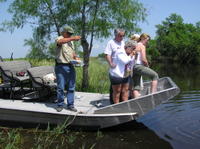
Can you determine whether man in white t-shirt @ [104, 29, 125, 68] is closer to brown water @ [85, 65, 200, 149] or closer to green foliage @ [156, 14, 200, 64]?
brown water @ [85, 65, 200, 149]

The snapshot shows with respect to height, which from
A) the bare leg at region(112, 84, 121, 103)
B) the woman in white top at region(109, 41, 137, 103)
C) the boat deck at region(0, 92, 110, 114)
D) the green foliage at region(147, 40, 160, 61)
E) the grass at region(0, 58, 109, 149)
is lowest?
the grass at region(0, 58, 109, 149)

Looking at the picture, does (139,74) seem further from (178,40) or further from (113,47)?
(178,40)

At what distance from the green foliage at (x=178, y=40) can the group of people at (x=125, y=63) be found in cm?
5682

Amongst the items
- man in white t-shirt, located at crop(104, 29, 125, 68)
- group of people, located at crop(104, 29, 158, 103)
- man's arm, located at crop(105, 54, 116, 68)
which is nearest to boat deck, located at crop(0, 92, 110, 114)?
group of people, located at crop(104, 29, 158, 103)

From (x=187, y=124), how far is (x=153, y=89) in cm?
143

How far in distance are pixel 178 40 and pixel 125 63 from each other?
6471 centimetres

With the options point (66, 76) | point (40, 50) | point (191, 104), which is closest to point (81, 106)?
point (66, 76)

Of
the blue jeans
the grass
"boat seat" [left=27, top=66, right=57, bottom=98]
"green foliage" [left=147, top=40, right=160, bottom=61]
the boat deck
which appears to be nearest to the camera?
the grass

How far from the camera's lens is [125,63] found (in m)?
6.66

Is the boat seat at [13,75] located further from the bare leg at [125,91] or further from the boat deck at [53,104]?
the bare leg at [125,91]

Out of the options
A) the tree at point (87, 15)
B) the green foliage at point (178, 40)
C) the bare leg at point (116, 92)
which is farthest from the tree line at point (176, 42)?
the bare leg at point (116, 92)

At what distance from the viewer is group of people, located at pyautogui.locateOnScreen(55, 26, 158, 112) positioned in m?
6.72

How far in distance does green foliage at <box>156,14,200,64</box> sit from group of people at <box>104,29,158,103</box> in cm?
5682

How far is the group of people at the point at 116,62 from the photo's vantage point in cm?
672
